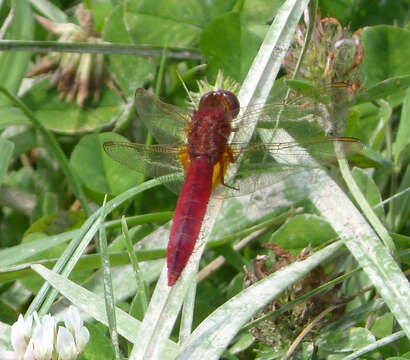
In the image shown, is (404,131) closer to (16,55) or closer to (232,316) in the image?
(232,316)

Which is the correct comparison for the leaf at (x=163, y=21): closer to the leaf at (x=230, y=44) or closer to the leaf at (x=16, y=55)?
the leaf at (x=230, y=44)

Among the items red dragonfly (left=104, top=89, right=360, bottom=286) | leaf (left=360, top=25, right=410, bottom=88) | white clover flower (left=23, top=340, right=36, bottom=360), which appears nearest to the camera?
white clover flower (left=23, top=340, right=36, bottom=360)

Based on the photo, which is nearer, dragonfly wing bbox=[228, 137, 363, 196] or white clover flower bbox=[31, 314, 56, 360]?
white clover flower bbox=[31, 314, 56, 360]

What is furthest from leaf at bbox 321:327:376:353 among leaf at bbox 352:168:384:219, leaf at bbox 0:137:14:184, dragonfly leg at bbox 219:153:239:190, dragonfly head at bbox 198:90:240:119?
leaf at bbox 0:137:14:184

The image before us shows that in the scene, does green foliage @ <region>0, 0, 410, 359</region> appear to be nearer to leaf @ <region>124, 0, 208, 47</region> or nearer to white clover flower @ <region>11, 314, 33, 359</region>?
leaf @ <region>124, 0, 208, 47</region>

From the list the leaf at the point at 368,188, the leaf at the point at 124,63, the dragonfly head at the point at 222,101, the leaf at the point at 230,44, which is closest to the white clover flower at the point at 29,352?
the dragonfly head at the point at 222,101

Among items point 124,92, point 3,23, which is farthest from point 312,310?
point 3,23

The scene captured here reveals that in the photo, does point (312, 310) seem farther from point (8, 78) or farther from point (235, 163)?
point (8, 78)
